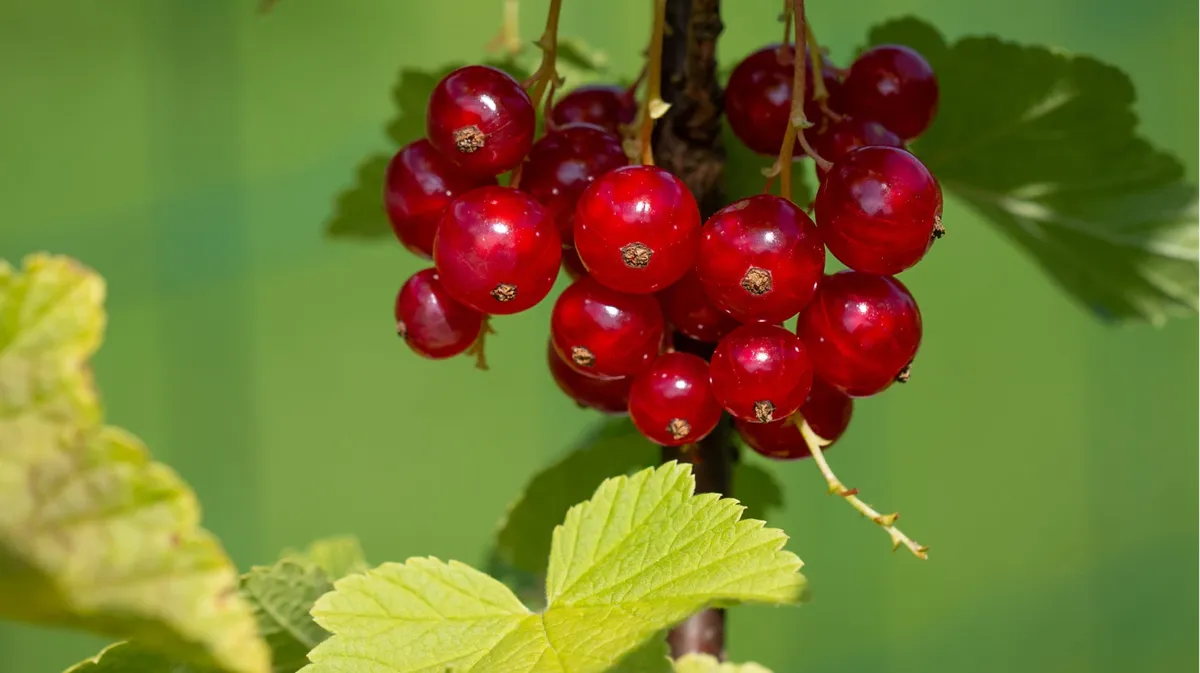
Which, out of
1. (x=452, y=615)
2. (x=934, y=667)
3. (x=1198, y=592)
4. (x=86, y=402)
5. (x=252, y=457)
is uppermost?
(x=86, y=402)

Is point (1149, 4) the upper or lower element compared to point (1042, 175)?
upper

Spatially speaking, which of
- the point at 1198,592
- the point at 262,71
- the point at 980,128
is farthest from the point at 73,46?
the point at 1198,592

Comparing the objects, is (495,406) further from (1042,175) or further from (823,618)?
(1042,175)

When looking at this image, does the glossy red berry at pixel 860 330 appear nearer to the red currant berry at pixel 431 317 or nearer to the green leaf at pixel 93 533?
the red currant berry at pixel 431 317

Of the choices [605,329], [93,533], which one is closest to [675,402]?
[605,329]

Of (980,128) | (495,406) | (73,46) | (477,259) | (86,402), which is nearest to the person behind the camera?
(86,402)

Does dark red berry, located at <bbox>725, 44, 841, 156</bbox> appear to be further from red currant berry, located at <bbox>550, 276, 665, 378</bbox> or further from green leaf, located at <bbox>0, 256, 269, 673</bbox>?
green leaf, located at <bbox>0, 256, 269, 673</bbox>
